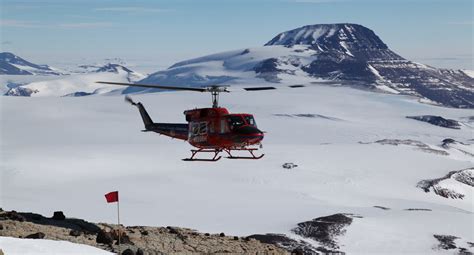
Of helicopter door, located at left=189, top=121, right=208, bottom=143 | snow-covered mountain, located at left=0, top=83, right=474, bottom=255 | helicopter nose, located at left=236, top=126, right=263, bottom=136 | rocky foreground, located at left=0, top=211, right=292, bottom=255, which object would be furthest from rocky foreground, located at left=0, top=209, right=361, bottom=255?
snow-covered mountain, located at left=0, top=83, right=474, bottom=255

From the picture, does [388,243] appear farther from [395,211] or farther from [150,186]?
[150,186]

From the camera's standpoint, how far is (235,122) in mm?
51031

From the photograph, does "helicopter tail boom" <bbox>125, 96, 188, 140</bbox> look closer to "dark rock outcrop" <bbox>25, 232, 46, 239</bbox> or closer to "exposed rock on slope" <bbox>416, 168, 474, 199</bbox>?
"dark rock outcrop" <bbox>25, 232, 46, 239</bbox>

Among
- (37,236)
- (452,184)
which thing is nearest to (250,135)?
(37,236)

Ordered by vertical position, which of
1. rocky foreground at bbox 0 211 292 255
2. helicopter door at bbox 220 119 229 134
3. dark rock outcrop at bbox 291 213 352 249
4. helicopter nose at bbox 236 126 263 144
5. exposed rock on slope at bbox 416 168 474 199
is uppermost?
helicopter door at bbox 220 119 229 134

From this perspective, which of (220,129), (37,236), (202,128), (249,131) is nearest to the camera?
(37,236)

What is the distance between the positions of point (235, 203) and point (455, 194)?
70229mm

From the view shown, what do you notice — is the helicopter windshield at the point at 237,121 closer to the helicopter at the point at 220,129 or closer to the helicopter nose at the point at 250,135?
the helicopter at the point at 220,129

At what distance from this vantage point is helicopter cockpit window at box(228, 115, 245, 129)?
51.0 m

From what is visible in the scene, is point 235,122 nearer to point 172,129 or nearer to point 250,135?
point 250,135

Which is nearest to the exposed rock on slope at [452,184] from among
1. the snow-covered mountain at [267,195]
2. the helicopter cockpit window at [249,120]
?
the snow-covered mountain at [267,195]

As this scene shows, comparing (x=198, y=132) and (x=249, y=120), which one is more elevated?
(x=249, y=120)

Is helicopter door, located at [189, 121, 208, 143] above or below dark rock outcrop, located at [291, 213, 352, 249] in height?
above

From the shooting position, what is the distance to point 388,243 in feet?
311
